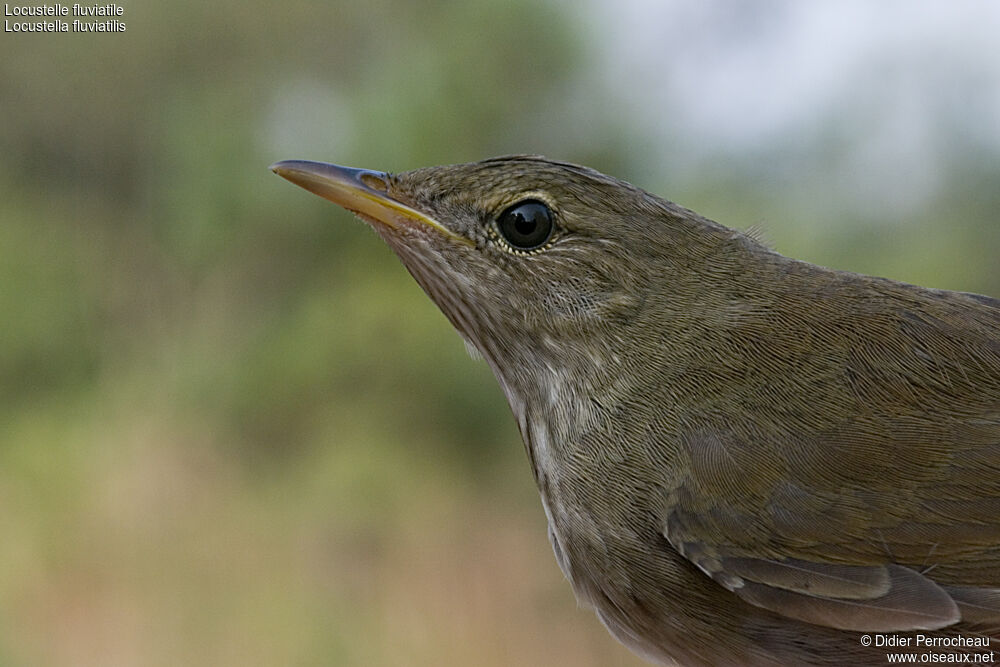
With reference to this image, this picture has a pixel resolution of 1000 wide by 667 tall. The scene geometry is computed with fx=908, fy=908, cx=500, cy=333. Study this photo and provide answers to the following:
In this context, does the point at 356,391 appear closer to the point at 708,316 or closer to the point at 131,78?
the point at 131,78

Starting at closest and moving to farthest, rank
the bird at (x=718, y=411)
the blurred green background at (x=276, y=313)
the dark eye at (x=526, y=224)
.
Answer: the bird at (x=718, y=411)
the dark eye at (x=526, y=224)
the blurred green background at (x=276, y=313)

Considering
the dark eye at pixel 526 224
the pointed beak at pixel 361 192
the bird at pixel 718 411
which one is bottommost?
the bird at pixel 718 411

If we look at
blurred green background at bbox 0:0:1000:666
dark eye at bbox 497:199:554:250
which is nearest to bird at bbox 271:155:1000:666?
dark eye at bbox 497:199:554:250

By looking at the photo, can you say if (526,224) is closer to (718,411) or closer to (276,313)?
(718,411)

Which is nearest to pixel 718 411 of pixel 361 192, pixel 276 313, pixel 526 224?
pixel 526 224

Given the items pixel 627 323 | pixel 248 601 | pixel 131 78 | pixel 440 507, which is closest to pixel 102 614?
pixel 248 601

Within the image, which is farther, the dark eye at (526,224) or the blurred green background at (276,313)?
the blurred green background at (276,313)

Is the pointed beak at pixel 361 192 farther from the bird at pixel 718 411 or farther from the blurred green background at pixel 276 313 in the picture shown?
the blurred green background at pixel 276 313

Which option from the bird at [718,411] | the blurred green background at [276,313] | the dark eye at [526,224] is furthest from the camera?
the blurred green background at [276,313]

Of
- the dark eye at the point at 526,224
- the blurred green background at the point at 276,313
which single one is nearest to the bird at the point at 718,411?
the dark eye at the point at 526,224
